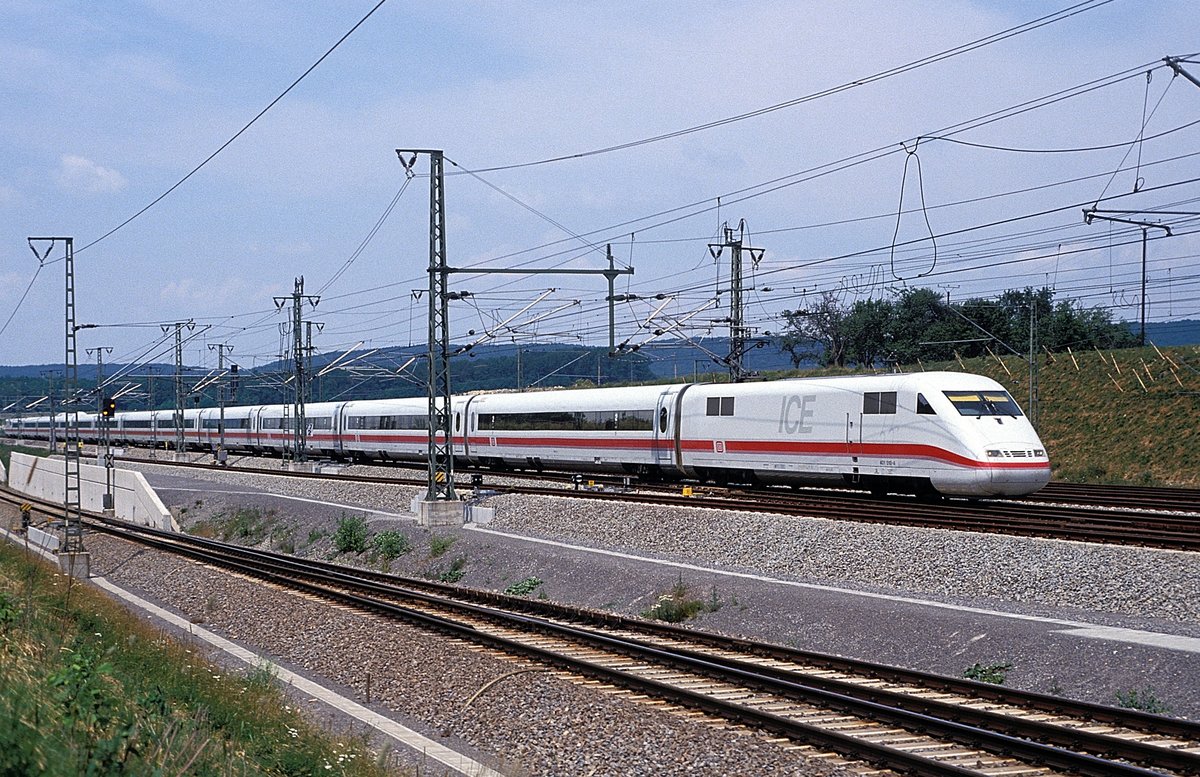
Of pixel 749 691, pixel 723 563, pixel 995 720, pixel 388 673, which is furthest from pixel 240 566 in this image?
pixel 995 720

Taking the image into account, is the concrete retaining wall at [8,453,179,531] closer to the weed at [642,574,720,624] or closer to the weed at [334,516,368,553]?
the weed at [334,516,368,553]

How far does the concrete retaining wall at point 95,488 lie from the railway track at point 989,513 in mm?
17852

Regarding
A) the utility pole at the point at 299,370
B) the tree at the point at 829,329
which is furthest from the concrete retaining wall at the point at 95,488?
the tree at the point at 829,329

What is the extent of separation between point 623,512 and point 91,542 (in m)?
19.0

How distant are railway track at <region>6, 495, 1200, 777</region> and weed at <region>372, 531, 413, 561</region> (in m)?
9.22

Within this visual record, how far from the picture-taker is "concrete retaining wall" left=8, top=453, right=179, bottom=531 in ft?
141

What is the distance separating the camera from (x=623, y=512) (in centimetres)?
2828

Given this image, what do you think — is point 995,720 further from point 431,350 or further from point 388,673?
point 431,350

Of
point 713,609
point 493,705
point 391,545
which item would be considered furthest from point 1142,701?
point 391,545

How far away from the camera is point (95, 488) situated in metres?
52.3

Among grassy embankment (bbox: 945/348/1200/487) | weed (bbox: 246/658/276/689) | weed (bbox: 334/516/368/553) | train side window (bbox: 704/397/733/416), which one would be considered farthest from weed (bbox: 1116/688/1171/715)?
grassy embankment (bbox: 945/348/1200/487)

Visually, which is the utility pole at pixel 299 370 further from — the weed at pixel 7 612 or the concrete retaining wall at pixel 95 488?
the weed at pixel 7 612

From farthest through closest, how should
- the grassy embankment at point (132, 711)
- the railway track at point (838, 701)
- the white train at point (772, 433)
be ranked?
the white train at point (772, 433)
the railway track at point (838, 701)
the grassy embankment at point (132, 711)

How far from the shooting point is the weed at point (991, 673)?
43.5ft
